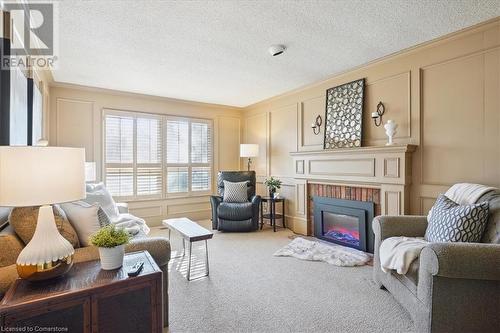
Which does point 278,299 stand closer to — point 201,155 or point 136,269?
point 136,269

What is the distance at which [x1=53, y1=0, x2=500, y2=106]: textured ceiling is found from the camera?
89.0 inches

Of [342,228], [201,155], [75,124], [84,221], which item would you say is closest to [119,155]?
[75,124]

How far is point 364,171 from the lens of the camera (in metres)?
3.56

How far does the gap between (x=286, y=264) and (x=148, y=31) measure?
9.61ft

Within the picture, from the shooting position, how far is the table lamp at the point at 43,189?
1236mm

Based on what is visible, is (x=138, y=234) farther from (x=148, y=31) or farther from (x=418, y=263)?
(x=418, y=263)

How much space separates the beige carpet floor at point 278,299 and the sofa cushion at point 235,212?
1.17 m

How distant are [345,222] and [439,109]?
1887 mm

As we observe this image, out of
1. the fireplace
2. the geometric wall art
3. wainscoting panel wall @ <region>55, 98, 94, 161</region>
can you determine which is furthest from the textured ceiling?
the fireplace

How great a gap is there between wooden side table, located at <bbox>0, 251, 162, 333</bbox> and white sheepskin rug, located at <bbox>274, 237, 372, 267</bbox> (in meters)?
2.18

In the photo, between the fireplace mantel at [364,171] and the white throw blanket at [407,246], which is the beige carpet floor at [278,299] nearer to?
the white throw blanket at [407,246]

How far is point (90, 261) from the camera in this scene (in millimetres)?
1712

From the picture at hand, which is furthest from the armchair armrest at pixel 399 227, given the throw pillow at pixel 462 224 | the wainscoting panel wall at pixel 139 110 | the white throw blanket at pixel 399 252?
the wainscoting panel wall at pixel 139 110
